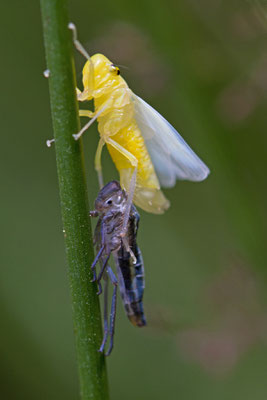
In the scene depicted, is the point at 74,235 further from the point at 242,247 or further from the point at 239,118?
the point at 242,247

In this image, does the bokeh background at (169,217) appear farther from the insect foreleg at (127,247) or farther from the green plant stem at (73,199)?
the green plant stem at (73,199)

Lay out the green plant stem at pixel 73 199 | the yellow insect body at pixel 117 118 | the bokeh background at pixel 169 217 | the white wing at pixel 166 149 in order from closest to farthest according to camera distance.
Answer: the green plant stem at pixel 73 199 → the yellow insect body at pixel 117 118 → the white wing at pixel 166 149 → the bokeh background at pixel 169 217

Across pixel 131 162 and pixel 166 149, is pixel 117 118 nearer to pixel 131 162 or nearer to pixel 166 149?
pixel 131 162

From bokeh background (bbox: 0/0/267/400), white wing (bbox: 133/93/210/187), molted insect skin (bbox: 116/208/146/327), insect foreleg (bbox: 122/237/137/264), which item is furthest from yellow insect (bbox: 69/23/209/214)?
bokeh background (bbox: 0/0/267/400)

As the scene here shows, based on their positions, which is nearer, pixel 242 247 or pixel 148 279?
pixel 242 247

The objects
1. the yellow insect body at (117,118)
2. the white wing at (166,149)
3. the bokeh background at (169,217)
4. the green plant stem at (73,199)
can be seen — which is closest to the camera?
the green plant stem at (73,199)

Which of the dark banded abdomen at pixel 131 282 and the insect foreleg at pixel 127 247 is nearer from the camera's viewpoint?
the insect foreleg at pixel 127 247

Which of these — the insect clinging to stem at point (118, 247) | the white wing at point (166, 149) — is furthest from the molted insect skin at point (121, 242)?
the white wing at point (166, 149)

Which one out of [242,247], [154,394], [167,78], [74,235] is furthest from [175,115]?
[74,235]
